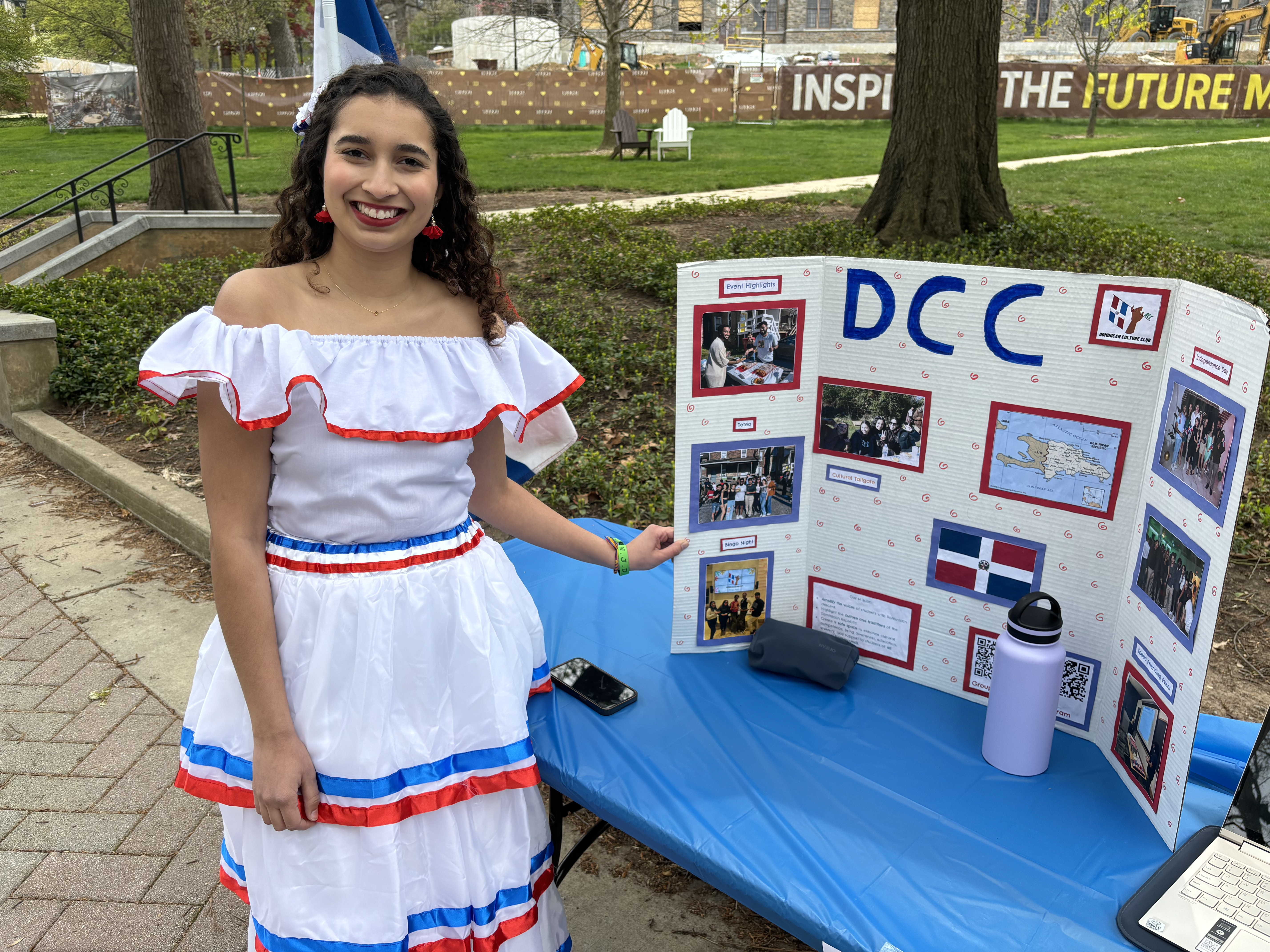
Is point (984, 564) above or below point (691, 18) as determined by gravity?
below

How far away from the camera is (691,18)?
47625 mm

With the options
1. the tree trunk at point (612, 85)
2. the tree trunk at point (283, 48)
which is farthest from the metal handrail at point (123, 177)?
the tree trunk at point (283, 48)

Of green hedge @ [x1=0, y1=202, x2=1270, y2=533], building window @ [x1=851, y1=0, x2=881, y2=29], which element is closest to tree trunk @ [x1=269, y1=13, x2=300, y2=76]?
building window @ [x1=851, y1=0, x2=881, y2=29]

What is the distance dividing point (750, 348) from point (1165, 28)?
48759 millimetres

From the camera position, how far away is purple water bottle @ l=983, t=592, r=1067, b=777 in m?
1.62

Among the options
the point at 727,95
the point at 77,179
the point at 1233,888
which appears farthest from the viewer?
the point at 727,95

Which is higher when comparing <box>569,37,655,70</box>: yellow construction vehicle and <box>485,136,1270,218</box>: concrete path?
<box>569,37,655,70</box>: yellow construction vehicle

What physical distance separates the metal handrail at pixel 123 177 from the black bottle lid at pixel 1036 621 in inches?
339

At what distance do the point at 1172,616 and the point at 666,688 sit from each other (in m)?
0.99

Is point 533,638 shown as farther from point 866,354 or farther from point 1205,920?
point 1205,920

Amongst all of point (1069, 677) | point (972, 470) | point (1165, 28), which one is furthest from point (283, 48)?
point (1069, 677)

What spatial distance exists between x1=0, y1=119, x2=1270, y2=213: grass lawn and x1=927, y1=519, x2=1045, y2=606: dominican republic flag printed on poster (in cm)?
1204

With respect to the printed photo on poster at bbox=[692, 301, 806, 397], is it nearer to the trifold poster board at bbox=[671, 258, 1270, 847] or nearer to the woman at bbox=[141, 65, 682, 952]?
the trifold poster board at bbox=[671, 258, 1270, 847]

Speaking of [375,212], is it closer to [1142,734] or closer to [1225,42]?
[1142,734]
